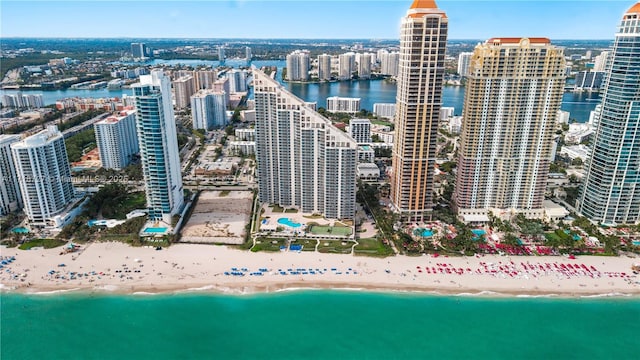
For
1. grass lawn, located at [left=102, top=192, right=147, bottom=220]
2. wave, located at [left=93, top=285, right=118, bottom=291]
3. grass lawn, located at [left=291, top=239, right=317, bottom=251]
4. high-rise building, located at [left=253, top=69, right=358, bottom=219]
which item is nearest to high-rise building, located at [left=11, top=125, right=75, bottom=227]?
grass lawn, located at [left=102, top=192, right=147, bottom=220]

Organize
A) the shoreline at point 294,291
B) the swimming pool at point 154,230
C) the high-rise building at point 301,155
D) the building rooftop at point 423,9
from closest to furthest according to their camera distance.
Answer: the shoreline at point 294,291
the building rooftop at point 423,9
the high-rise building at point 301,155
the swimming pool at point 154,230

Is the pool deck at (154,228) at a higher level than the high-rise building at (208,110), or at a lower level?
lower

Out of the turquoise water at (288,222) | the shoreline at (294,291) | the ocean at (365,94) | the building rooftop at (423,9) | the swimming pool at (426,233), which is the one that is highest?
the building rooftop at (423,9)

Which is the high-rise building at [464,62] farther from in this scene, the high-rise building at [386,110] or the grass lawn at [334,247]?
the grass lawn at [334,247]

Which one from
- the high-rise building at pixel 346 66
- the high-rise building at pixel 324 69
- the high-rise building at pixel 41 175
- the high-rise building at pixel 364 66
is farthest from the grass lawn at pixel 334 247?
the high-rise building at pixel 364 66

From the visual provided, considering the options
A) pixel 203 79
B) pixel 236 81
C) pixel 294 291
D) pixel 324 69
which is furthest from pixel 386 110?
pixel 294 291

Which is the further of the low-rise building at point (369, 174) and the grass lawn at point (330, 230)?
the low-rise building at point (369, 174)
